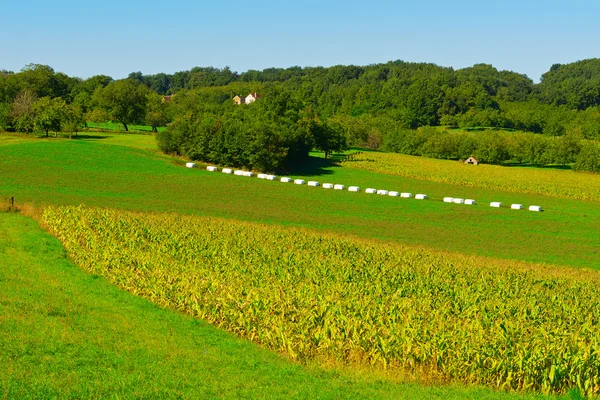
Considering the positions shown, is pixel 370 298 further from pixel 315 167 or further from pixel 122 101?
pixel 122 101

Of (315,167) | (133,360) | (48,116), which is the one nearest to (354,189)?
(315,167)

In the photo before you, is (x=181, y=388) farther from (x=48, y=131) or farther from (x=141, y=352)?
(x=48, y=131)

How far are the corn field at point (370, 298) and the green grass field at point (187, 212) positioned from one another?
4.16ft

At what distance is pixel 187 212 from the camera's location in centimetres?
5984

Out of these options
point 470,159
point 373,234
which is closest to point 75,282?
point 373,234

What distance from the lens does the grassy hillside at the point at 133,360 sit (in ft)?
52.6

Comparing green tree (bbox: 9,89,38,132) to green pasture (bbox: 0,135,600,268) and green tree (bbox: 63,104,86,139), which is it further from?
green pasture (bbox: 0,135,600,268)

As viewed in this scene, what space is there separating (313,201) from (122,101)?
3459 inches

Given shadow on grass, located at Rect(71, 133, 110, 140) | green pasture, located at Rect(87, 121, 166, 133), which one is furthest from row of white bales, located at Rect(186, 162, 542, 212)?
green pasture, located at Rect(87, 121, 166, 133)

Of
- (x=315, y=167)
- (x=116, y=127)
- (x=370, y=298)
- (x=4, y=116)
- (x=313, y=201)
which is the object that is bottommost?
(x=313, y=201)

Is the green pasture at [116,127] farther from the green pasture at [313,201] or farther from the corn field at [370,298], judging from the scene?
the corn field at [370,298]

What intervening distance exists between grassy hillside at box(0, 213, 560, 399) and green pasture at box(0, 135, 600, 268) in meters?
30.7

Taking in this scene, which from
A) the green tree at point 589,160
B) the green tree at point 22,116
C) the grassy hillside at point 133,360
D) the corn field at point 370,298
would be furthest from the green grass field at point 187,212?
the green tree at point 589,160

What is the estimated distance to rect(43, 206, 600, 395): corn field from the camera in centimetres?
1905
